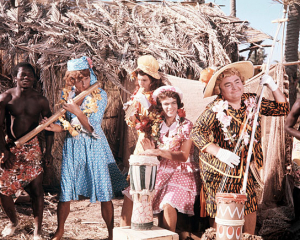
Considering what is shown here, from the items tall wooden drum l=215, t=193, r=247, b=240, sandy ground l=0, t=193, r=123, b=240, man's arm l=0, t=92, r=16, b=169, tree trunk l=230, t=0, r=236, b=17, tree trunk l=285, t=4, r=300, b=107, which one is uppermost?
tree trunk l=230, t=0, r=236, b=17

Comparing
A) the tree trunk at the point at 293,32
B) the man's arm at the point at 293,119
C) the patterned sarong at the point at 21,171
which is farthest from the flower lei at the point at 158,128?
the tree trunk at the point at 293,32

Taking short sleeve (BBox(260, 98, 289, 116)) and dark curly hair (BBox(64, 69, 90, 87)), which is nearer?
short sleeve (BBox(260, 98, 289, 116))

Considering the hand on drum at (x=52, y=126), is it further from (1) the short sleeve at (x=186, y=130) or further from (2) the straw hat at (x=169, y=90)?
(1) the short sleeve at (x=186, y=130)

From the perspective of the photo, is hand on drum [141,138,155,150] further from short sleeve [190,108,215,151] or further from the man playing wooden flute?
the man playing wooden flute

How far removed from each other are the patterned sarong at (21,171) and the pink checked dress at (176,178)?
1.40m

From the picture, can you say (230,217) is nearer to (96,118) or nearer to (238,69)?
(238,69)

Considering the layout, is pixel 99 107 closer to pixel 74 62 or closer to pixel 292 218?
pixel 74 62

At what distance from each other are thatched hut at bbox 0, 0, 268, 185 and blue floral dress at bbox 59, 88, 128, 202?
187 centimetres

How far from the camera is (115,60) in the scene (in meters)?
6.00

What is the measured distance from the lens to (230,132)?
11.3 ft

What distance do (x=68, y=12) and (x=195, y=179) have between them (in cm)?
418

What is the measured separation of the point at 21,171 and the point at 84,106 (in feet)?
3.26

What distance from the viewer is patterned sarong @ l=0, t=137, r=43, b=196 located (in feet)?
13.0

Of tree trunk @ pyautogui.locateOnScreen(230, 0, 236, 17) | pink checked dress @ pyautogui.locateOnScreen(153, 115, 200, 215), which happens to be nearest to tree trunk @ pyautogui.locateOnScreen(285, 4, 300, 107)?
pink checked dress @ pyautogui.locateOnScreen(153, 115, 200, 215)
